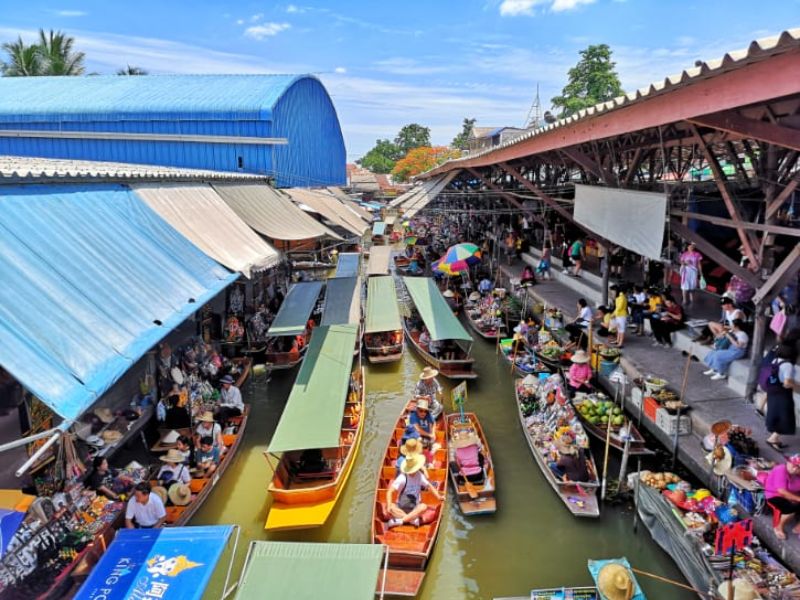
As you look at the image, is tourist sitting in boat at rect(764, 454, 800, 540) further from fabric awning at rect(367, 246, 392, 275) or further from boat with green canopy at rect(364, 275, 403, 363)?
fabric awning at rect(367, 246, 392, 275)

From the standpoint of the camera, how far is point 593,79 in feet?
193

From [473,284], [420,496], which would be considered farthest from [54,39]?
[420,496]

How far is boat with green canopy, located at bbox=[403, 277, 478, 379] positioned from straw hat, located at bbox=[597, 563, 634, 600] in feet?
25.1

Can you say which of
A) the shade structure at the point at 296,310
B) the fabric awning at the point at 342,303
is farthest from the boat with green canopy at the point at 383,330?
the shade structure at the point at 296,310

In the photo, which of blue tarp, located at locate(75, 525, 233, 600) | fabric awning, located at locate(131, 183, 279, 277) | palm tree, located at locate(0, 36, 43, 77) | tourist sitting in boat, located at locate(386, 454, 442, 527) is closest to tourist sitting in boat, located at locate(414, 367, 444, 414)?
tourist sitting in boat, located at locate(386, 454, 442, 527)

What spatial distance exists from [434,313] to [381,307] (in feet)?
6.55

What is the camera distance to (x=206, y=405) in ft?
36.1

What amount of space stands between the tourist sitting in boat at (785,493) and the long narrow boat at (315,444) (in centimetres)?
592

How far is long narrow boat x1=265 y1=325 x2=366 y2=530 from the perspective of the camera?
8188 millimetres

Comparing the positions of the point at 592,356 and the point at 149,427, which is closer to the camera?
the point at 149,427

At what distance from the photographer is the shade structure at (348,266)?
856 inches

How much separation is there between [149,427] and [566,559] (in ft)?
25.5

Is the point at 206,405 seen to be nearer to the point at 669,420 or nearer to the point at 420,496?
the point at 420,496

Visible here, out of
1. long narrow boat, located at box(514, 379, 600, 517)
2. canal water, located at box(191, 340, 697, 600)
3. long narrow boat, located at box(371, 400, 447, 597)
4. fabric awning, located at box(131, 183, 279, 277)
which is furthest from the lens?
fabric awning, located at box(131, 183, 279, 277)
